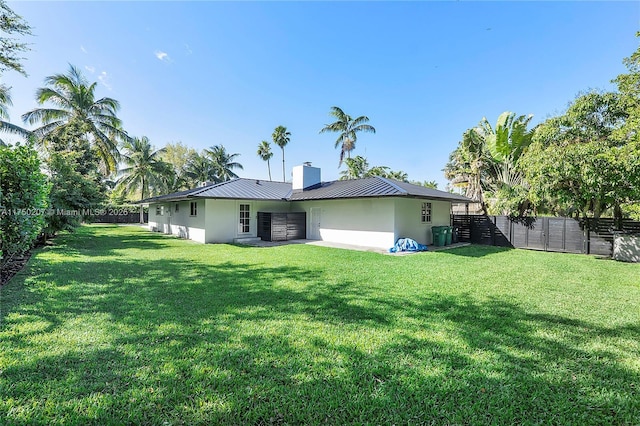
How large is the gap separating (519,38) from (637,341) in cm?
1161

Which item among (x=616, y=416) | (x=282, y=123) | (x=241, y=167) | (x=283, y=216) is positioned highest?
(x=282, y=123)

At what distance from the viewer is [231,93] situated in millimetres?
17406

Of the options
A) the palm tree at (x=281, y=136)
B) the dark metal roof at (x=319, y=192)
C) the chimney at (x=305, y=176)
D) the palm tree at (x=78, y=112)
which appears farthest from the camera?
the palm tree at (x=281, y=136)

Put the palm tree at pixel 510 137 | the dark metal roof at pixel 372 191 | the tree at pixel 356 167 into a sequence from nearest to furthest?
the dark metal roof at pixel 372 191, the palm tree at pixel 510 137, the tree at pixel 356 167

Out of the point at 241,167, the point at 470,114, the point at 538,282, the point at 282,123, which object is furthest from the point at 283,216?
the point at 241,167

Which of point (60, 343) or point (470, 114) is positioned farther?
point (470, 114)

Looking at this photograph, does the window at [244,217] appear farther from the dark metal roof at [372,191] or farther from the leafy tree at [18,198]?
the leafy tree at [18,198]

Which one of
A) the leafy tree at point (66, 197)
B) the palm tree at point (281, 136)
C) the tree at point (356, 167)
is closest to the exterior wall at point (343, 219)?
the leafy tree at point (66, 197)

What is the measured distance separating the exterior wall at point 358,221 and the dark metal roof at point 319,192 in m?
0.59

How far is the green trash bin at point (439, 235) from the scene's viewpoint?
13.4 meters

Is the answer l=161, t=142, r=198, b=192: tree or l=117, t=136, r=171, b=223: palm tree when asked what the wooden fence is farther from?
l=161, t=142, r=198, b=192: tree

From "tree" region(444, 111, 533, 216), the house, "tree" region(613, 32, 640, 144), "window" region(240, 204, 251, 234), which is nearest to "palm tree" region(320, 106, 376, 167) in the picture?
the house

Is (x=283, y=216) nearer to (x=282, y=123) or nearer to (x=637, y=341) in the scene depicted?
(x=637, y=341)

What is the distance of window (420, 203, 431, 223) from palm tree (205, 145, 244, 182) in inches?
1201
